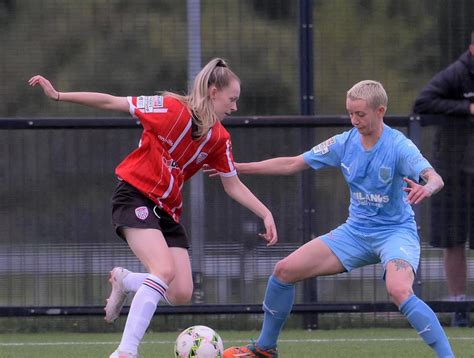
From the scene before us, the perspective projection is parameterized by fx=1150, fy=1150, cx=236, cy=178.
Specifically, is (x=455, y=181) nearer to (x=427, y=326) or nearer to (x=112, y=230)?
(x=112, y=230)

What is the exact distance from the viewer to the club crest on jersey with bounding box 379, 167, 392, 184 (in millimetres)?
6250

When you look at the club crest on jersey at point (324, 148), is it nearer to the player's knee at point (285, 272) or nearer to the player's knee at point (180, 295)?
the player's knee at point (285, 272)

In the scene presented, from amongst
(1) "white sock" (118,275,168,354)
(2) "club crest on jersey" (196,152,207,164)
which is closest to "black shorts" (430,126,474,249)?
(2) "club crest on jersey" (196,152,207,164)

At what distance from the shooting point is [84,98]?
6.23 m

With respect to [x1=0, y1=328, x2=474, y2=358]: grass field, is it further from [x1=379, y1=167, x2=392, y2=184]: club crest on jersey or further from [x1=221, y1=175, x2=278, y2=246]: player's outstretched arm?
[x1=379, y1=167, x2=392, y2=184]: club crest on jersey

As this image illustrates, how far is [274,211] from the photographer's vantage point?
827 cm

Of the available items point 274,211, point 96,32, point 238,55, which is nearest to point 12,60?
point 96,32

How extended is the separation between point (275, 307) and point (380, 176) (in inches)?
38.5

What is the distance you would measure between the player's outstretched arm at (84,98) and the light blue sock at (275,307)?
132cm

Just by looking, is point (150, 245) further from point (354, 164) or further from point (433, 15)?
point (433, 15)

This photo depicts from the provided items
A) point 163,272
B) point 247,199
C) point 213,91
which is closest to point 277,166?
point 247,199

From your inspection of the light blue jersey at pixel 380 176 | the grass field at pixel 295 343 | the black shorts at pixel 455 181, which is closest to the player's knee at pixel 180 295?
the grass field at pixel 295 343

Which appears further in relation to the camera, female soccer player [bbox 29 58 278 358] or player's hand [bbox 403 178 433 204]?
female soccer player [bbox 29 58 278 358]

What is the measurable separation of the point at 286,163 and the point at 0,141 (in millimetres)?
A: 2428
